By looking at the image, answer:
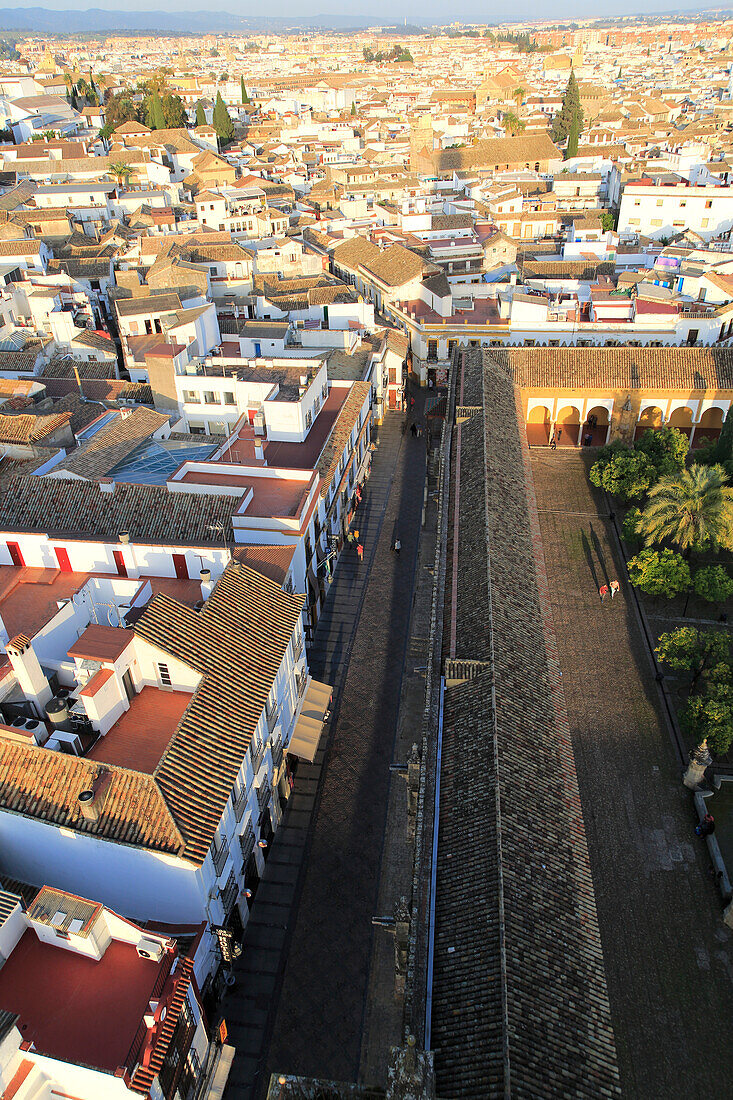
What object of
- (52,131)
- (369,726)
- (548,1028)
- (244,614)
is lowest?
(369,726)

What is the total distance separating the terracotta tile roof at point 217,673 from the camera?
1844 cm

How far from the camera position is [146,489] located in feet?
102

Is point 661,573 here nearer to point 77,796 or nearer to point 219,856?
point 219,856

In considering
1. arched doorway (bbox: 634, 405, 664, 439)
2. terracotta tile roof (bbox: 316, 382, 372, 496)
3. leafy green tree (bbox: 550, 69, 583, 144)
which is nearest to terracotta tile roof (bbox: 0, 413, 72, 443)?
terracotta tile roof (bbox: 316, 382, 372, 496)

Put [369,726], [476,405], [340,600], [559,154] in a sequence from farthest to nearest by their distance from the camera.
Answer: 1. [559,154]
2. [476,405]
3. [340,600]
4. [369,726]

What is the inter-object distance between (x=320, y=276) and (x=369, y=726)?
45.3 m

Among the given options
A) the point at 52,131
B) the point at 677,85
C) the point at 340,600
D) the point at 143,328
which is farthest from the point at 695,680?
the point at 677,85

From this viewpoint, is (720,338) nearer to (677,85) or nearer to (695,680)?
(695,680)

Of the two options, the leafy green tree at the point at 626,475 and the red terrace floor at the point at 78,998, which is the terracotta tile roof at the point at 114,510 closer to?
the red terrace floor at the point at 78,998

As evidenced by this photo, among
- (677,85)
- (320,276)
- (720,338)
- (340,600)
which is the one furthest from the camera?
(677,85)

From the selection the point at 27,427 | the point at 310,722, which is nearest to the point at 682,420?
the point at 310,722

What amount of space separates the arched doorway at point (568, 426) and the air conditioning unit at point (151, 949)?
129 feet

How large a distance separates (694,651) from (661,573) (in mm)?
5064

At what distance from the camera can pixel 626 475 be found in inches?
1566
